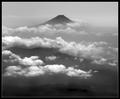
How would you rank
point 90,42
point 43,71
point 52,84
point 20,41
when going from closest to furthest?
point 52,84 → point 43,71 → point 90,42 → point 20,41

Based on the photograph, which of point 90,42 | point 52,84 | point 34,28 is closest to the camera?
point 52,84

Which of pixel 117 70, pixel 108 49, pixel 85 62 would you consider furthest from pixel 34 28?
pixel 117 70

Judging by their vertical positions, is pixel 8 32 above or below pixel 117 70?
above

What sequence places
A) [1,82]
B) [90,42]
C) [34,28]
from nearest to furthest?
[1,82], [90,42], [34,28]

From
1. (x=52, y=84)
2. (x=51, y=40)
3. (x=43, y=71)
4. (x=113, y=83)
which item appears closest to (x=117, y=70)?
(x=113, y=83)

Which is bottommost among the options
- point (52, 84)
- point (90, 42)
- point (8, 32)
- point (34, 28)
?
point (52, 84)

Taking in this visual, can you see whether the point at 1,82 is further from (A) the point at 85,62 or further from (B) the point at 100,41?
(B) the point at 100,41

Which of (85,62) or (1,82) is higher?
(85,62)

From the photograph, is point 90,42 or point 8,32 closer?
point 8,32

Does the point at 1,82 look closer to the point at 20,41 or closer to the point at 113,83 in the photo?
the point at 20,41
